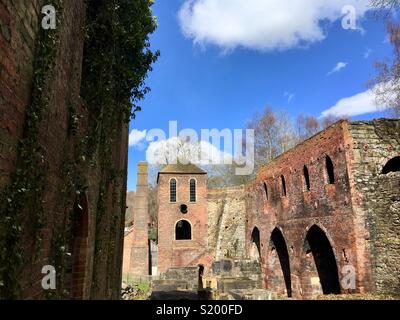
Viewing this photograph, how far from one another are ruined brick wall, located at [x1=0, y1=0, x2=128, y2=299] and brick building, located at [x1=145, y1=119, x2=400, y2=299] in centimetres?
1097

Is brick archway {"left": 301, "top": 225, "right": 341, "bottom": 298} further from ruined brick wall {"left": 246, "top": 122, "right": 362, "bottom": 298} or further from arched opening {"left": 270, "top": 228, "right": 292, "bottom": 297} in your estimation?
arched opening {"left": 270, "top": 228, "right": 292, "bottom": 297}

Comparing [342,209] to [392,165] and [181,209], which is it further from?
[181,209]

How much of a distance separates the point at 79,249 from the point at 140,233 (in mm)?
29620

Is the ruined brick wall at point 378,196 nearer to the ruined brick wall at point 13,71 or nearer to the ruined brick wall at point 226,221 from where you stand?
the ruined brick wall at point 13,71

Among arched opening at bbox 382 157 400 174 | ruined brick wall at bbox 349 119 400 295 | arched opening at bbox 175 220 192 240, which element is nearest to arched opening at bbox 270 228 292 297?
arched opening at bbox 382 157 400 174

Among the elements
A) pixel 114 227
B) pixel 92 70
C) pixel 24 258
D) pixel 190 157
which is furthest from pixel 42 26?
pixel 190 157

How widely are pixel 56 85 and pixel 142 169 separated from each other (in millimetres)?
33438

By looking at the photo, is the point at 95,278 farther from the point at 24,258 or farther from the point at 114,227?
the point at 24,258

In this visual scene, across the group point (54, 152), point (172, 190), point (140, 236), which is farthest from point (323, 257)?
point (172, 190)

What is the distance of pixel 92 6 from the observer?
6555 mm

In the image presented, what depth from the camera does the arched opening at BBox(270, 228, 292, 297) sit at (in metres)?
22.5
